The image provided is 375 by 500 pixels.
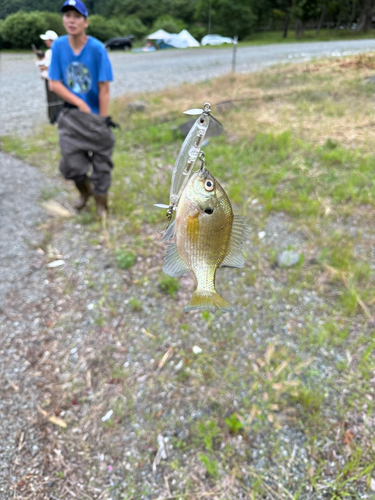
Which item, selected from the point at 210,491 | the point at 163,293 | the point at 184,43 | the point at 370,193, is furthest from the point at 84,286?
the point at 370,193

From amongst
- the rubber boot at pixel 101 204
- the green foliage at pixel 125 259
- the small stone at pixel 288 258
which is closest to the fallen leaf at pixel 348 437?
the small stone at pixel 288 258

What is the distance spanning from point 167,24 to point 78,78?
6.17 feet

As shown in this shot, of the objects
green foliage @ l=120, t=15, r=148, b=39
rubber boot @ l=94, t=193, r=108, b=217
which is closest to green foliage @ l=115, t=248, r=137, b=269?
rubber boot @ l=94, t=193, r=108, b=217

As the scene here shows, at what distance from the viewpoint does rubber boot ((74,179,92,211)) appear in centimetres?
390

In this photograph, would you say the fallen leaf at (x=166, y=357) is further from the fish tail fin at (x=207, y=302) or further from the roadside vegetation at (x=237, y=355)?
the fish tail fin at (x=207, y=302)

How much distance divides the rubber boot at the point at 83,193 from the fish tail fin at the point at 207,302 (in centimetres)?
345

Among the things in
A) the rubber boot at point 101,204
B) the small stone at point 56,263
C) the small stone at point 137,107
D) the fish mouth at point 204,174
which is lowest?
the small stone at point 56,263

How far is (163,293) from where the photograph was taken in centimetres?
314

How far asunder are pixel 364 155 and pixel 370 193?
3.45 feet

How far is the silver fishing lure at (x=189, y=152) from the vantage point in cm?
75

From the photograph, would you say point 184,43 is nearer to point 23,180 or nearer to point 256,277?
point 256,277

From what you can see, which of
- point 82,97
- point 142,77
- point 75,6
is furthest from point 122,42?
point 142,77

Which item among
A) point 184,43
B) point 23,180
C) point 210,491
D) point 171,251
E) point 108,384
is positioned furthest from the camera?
point 23,180

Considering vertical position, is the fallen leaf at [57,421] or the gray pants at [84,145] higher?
the gray pants at [84,145]
